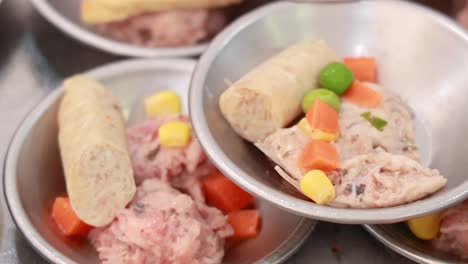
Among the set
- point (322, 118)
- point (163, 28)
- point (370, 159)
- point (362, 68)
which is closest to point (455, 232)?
point (370, 159)

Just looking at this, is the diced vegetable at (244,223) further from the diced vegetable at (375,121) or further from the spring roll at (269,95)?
the diced vegetable at (375,121)

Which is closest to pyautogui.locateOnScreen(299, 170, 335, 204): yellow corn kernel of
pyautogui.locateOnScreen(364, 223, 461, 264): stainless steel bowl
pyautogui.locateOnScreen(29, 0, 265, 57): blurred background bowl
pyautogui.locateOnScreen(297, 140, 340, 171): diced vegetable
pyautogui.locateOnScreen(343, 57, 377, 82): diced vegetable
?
Result: pyautogui.locateOnScreen(297, 140, 340, 171): diced vegetable

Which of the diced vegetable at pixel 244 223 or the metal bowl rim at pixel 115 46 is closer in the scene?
the diced vegetable at pixel 244 223

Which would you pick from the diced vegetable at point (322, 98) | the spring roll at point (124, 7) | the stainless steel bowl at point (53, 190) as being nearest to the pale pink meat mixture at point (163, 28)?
the spring roll at point (124, 7)

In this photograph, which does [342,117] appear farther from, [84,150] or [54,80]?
[54,80]

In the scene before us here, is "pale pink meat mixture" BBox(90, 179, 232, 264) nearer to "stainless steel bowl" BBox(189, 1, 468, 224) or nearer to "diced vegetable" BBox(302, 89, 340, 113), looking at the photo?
"stainless steel bowl" BBox(189, 1, 468, 224)

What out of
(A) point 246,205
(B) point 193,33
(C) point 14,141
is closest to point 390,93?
(A) point 246,205

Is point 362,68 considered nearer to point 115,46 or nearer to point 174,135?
point 174,135
